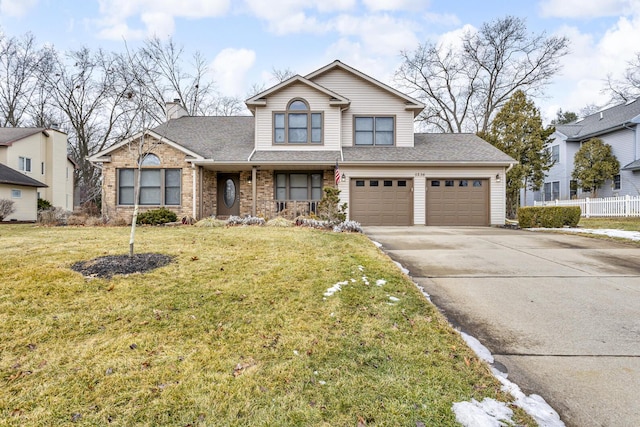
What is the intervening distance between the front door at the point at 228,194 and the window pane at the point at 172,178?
7.04 ft

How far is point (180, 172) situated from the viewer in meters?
13.6

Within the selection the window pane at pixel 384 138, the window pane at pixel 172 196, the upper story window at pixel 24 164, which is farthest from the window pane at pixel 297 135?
the upper story window at pixel 24 164

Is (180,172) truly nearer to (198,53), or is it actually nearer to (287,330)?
(287,330)

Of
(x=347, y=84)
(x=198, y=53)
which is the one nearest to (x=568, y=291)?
(x=347, y=84)

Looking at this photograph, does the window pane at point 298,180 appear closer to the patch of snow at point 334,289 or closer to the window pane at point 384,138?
the window pane at point 384,138

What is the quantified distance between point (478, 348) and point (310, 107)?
1277 centimetres

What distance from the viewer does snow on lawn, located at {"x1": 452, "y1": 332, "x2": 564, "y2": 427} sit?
1950mm

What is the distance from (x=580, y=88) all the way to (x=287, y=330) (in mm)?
42733

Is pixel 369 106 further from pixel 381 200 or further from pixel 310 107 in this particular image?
pixel 381 200

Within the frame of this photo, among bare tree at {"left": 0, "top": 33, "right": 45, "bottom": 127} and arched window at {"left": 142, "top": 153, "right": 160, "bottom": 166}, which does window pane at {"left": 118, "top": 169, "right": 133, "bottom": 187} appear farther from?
bare tree at {"left": 0, "top": 33, "right": 45, "bottom": 127}

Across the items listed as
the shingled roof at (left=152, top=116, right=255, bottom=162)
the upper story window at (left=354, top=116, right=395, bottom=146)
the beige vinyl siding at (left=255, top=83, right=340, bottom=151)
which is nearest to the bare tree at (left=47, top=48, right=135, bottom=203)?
the shingled roof at (left=152, top=116, right=255, bottom=162)

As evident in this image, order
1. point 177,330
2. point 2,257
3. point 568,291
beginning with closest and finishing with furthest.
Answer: point 177,330, point 568,291, point 2,257

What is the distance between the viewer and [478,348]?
293 centimetres

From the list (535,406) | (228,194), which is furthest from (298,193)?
(535,406)
